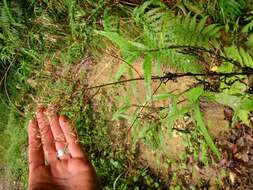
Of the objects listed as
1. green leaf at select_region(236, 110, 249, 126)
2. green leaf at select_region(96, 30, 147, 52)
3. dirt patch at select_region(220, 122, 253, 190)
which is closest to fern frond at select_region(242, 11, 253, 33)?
green leaf at select_region(236, 110, 249, 126)

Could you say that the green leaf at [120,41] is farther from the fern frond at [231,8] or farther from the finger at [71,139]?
the finger at [71,139]

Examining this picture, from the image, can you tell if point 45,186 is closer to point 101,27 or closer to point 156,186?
point 156,186

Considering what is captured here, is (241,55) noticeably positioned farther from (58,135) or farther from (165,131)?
(58,135)

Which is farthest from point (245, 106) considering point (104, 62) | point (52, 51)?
point (52, 51)

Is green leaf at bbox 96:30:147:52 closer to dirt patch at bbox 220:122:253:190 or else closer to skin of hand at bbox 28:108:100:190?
skin of hand at bbox 28:108:100:190

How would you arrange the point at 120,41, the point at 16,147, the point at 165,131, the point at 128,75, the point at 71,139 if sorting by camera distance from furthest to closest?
the point at 16,147, the point at 128,75, the point at 165,131, the point at 71,139, the point at 120,41

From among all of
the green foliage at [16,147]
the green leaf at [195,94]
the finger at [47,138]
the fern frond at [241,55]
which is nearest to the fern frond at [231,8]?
the fern frond at [241,55]

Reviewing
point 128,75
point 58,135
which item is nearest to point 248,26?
point 128,75
